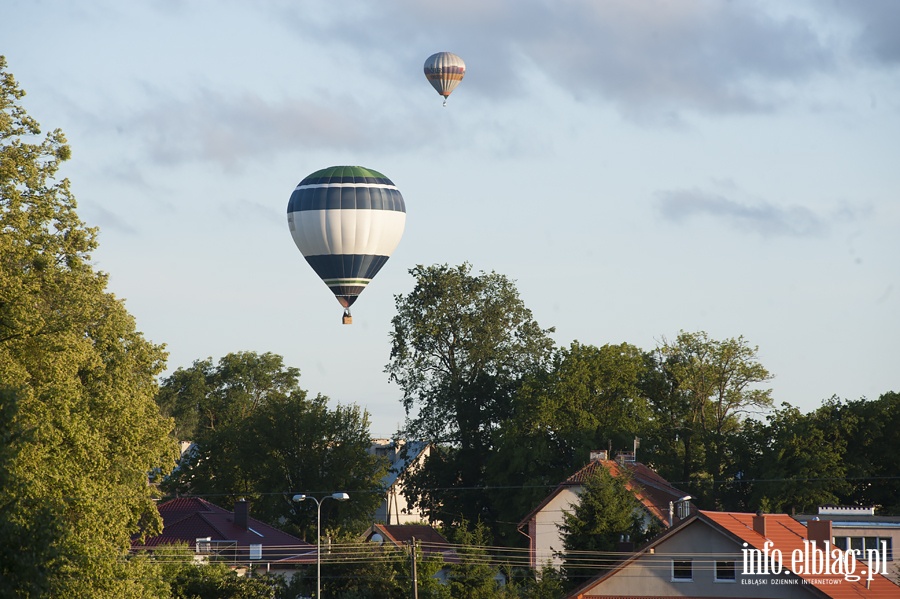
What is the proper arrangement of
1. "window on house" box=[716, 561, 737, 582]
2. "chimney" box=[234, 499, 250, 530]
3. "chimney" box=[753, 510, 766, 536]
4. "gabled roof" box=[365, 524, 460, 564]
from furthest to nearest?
"gabled roof" box=[365, 524, 460, 564] → "chimney" box=[234, 499, 250, 530] → "chimney" box=[753, 510, 766, 536] → "window on house" box=[716, 561, 737, 582]

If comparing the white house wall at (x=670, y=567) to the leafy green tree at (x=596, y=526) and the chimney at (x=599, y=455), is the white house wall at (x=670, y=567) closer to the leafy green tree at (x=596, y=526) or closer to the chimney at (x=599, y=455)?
the leafy green tree at (x=596, y=526)

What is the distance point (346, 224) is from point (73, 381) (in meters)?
31.4

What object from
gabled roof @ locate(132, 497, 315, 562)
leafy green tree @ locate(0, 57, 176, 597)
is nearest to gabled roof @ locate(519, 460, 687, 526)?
gabled roof @ locate(132, 497, 315, 562)

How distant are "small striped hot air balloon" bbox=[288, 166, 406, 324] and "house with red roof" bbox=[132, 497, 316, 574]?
→ 10.7 m

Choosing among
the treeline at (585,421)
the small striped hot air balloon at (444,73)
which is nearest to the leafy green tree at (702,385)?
the treeline at (585,421)

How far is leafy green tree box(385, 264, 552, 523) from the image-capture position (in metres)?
78.9

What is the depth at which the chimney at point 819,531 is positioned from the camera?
1730 inches

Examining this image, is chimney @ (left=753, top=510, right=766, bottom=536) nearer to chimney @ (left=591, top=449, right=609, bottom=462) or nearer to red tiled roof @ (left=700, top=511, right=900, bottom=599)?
red tiled roof @ (left=700, top=511, right=900, bottom=599)

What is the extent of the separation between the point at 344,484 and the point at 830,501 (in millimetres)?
26670

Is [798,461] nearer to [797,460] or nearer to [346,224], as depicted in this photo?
[797,460]

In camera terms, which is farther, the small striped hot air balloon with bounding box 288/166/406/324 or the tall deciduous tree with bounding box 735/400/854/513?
the tall deciduous tree with bounding box 735/400/854/513

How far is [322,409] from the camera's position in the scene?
267ft

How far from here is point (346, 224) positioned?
65.4m

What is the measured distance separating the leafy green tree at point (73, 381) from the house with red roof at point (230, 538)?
16935 millimetres
